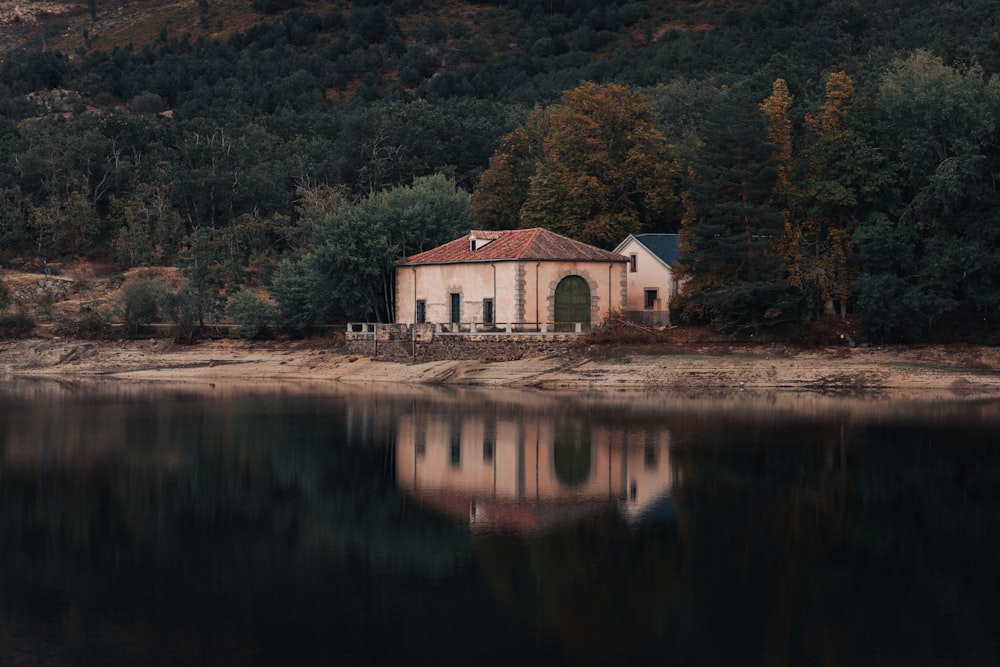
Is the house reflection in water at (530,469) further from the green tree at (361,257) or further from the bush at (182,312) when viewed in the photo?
the bush at (182,312)

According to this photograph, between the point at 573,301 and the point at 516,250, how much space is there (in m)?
3.54

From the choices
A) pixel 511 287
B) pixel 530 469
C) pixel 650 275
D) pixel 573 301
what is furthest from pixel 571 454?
pixel 650 275

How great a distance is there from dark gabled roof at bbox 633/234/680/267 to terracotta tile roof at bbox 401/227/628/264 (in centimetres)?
258

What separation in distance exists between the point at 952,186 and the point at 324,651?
1704 inches

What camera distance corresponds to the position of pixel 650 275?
6475 centimetres

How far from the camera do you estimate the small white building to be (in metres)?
63.8

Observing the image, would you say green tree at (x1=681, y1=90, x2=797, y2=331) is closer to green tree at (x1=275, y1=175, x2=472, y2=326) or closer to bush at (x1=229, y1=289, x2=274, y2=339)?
green tree at (x1=275, y1=175, x2=472, y2=326)

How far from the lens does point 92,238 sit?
9000cm

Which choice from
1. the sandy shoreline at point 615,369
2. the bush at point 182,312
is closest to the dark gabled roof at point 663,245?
the sandy shoreline at point 615,369

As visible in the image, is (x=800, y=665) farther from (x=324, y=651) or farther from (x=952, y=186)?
(x=952, y=186)

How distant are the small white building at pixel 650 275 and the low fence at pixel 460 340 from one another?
4873mm

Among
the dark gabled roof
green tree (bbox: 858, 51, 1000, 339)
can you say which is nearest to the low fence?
the dark gabled roof

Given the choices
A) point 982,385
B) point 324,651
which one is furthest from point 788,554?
point 982,385

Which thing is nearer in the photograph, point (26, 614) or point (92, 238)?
point (26, 614)
